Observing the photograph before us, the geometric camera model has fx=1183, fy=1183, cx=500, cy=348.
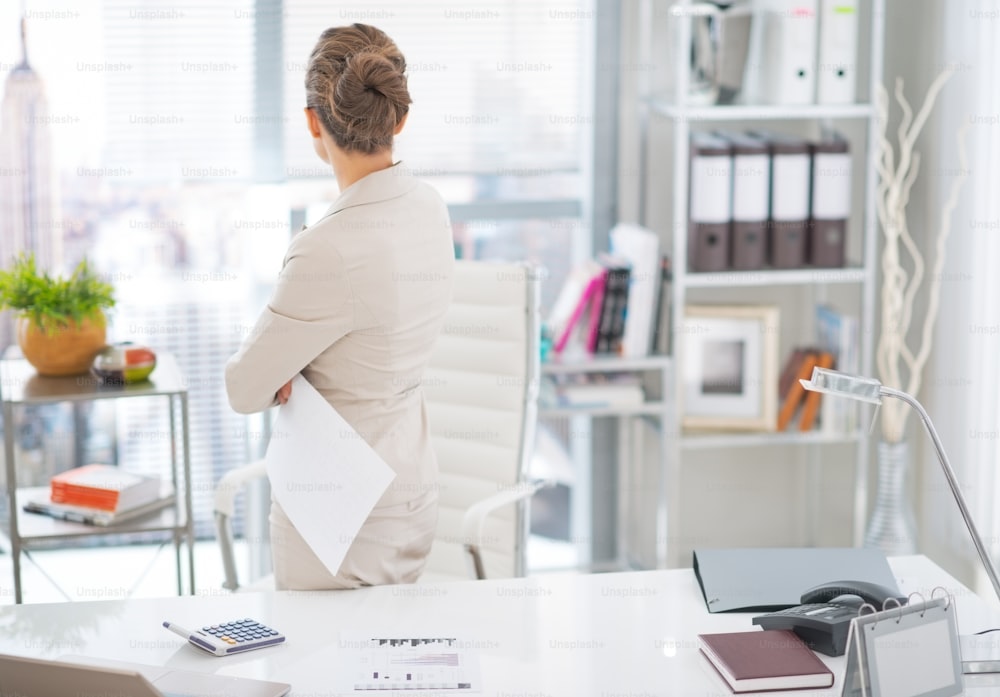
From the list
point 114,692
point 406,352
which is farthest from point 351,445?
point 114,692

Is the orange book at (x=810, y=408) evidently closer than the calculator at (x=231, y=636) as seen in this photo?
No

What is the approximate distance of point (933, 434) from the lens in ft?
5.89

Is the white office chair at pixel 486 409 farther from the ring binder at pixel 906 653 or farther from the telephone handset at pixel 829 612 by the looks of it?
the ring binder at pixel 906 653

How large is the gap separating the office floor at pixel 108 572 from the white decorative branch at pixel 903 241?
2013mm

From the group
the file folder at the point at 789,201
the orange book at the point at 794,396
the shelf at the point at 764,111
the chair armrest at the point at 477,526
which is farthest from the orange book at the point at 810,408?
the chair armrest at the point at 477,526

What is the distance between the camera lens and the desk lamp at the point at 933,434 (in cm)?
172

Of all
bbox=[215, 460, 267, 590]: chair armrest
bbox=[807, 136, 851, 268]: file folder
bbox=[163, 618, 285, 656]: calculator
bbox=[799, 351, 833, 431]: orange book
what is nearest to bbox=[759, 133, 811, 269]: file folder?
bbox=[807, 136, 851, 268]: file folder

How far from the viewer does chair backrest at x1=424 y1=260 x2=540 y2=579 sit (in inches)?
109

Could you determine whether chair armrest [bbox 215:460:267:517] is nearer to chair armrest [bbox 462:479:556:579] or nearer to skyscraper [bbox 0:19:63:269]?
chair armrest [bbox 462:479:556:579]

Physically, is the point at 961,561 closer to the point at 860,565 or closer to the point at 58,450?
the point at 860,565

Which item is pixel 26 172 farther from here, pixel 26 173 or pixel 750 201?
pixel 750 201

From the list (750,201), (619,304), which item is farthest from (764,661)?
(750,201)

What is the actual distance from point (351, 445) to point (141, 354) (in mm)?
951

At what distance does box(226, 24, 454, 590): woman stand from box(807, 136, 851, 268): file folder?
1455 mm
